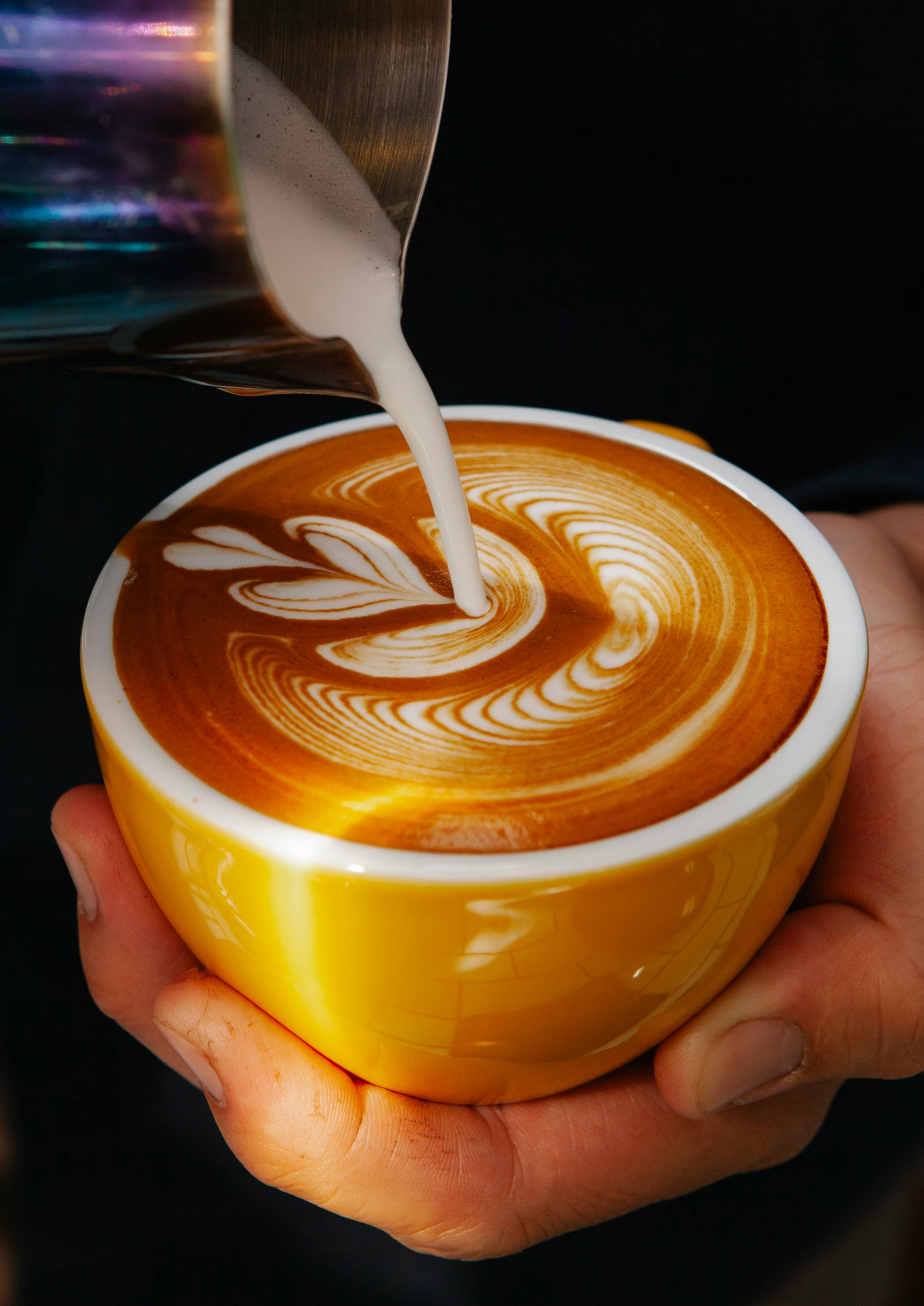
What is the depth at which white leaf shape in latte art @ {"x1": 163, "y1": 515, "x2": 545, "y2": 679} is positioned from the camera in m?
0.84

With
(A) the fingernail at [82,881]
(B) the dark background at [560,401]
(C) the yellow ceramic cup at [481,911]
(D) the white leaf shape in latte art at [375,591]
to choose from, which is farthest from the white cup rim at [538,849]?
(B) the dark background at [560,401]

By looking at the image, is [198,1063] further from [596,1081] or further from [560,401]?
[560,401]

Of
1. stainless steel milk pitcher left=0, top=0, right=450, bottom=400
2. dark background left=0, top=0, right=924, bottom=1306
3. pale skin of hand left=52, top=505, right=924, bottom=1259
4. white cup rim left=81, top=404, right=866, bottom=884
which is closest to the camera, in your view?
stainless steel milk pitcher left=0, top=0, right=450, bottom=400

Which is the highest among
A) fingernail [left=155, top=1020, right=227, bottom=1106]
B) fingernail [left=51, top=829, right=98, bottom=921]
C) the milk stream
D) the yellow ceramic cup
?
the milk stream

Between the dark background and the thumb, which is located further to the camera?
the dark background

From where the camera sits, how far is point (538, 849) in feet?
2.16

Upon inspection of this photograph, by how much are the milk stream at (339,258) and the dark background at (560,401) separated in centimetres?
79

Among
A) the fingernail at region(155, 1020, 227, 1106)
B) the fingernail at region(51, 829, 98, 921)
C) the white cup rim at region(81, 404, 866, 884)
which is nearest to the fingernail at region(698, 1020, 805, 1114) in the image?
the white cup rim at region(81, 404, 866, 884)

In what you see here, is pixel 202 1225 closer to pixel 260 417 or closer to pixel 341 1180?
pixel 341 1180

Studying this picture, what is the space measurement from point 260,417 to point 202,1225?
1213 mm

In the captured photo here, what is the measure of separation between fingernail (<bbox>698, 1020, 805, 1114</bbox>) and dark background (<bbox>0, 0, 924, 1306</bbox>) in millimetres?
571

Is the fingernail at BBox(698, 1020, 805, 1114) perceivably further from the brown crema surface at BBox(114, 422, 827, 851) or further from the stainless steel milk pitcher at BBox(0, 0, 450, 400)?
the stainless steel milk pitcher at BBox(0, 0, 450, 400)

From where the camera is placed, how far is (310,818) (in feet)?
2.23

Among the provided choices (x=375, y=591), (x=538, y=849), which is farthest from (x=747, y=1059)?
(x=375, y=591)
